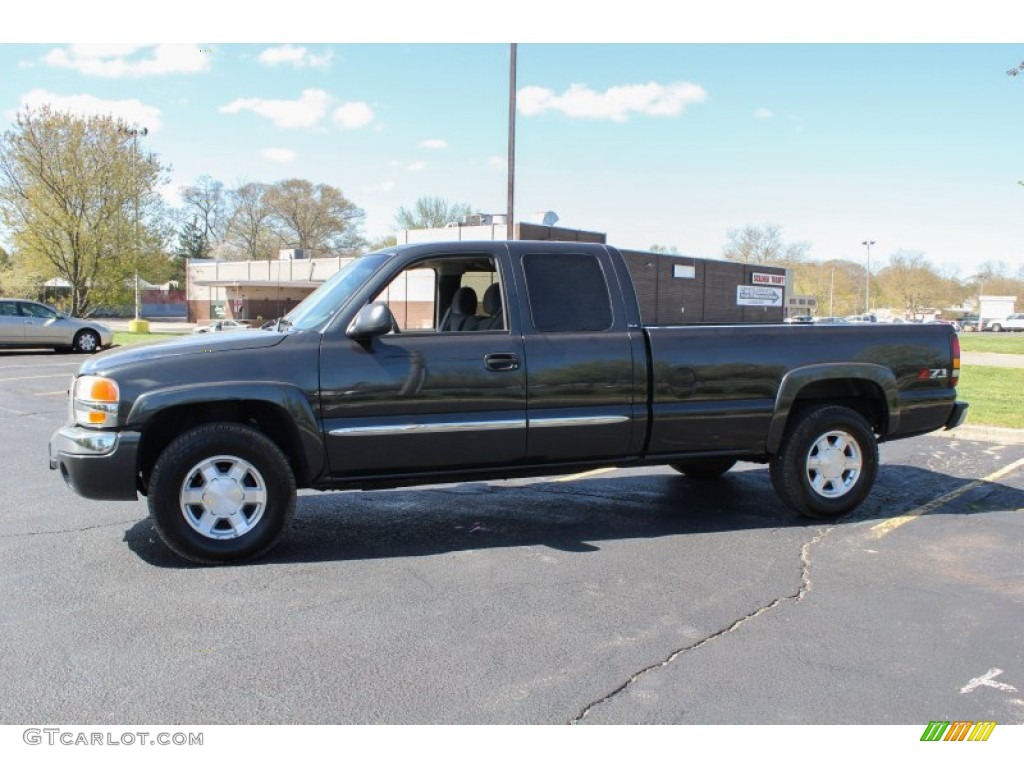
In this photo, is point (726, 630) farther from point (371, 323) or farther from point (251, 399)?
point (251, 399)

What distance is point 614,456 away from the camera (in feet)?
18.6

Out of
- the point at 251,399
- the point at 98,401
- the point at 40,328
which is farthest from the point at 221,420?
the point at 40,328

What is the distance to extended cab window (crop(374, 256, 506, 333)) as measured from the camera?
18.0ft

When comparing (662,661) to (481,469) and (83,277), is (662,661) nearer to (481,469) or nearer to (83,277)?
(481,469)

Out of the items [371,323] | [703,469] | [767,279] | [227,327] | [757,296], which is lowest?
[703,469]

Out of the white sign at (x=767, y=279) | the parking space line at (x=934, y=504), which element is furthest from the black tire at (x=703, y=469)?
the white sign at (x=767, y=279)

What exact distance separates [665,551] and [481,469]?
4.21 feet

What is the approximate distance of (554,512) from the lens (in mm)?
6348


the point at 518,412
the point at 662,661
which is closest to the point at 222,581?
the point at 518,412

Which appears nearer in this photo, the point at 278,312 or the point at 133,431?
the point at 133,431

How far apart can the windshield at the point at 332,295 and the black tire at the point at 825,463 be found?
320cm

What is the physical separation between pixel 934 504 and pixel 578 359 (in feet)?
11.2

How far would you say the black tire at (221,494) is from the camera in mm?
4844

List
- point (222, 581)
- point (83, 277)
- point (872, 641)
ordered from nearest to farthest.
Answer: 1. point (872, 641)
2. point (222, 581)
3. point (83, 277)
